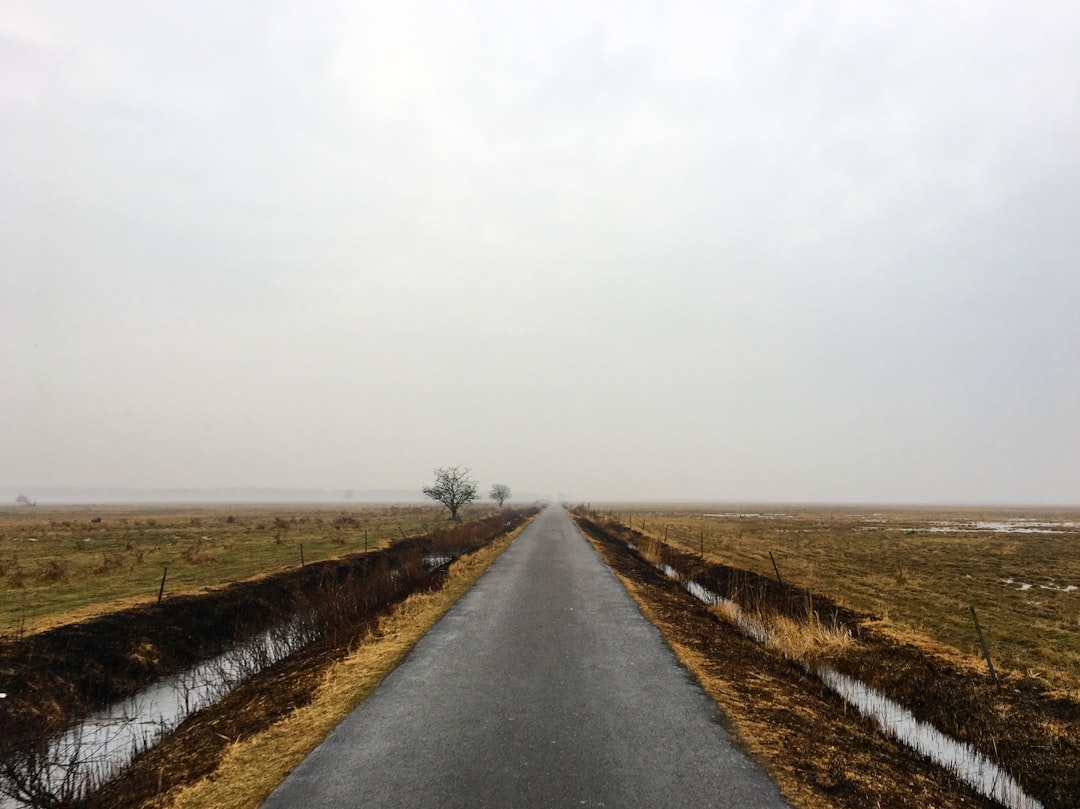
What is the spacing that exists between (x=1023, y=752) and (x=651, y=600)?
29.0ft

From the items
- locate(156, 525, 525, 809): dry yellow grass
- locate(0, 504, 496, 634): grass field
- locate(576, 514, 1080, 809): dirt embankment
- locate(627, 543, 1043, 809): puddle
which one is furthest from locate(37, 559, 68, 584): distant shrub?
locate(627, 543, 1043, 809): puddle

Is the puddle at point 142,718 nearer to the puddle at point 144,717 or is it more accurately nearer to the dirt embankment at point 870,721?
the puddle at point 144,717

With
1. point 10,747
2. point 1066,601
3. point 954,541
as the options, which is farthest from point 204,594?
point 954,541

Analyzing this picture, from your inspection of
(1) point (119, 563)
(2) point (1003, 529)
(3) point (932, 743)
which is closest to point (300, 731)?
(3) point (932, 743)

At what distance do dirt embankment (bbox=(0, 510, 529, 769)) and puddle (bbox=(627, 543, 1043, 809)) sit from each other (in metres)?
9.74

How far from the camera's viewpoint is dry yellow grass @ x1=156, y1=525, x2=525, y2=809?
17.5 feet

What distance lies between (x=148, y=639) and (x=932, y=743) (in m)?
17.6

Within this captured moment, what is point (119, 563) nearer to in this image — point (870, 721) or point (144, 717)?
point (144, 717)

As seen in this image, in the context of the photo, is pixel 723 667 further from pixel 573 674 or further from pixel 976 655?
pixel 976 655

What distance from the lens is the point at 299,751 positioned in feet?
20.0

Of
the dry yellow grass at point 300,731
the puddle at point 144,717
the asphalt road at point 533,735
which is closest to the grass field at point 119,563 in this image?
the puddle at point 144,717

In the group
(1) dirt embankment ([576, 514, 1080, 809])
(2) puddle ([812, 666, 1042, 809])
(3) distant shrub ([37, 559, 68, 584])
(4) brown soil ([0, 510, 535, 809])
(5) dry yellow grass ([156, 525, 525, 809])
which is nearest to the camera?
(5) dry yellow grass ([156, 525, 525, 809])

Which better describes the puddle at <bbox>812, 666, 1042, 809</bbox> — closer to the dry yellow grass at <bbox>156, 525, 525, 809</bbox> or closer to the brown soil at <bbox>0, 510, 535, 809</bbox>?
the dry yellow grass at <bbox>156, 525, 525, 809</bbox>

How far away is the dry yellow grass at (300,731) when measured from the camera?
5.32m
